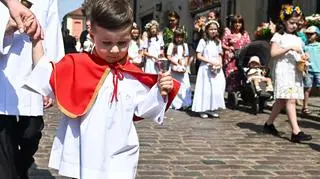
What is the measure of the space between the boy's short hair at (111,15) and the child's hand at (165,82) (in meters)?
0.30

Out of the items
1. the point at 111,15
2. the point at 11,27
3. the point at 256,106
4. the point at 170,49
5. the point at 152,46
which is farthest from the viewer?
the point at 152,46

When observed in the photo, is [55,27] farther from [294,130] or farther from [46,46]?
[294,130]

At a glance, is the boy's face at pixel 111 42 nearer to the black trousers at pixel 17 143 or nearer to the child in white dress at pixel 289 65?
the black trousers at pixel 17 143

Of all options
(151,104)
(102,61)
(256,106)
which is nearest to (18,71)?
(102,61)

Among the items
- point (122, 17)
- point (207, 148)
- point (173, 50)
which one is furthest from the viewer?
point (173, 50)

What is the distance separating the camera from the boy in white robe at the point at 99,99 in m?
2.89

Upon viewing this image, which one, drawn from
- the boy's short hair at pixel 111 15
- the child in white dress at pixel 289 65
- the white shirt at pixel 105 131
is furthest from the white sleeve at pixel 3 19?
the child in white dress at pixel 289 65

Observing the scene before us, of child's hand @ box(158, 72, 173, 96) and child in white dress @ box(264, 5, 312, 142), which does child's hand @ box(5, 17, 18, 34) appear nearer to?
child's hand @ box(158, 72, 173, 96)

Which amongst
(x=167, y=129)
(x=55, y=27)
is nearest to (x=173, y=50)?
(x=167, y=129)

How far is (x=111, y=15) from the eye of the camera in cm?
283

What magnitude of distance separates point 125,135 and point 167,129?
551 centimetres

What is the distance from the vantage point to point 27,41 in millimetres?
3373

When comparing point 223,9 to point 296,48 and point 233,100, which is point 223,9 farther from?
point 296,48

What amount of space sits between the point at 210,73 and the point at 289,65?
2779 millimetres
